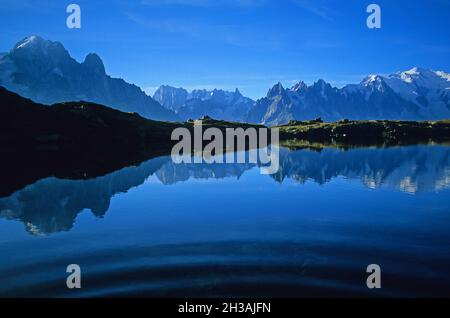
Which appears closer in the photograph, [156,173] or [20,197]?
[20,197]

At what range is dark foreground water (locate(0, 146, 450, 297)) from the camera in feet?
84.2

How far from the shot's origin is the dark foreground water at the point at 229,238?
2567 centimetres

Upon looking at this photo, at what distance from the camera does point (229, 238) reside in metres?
36.2

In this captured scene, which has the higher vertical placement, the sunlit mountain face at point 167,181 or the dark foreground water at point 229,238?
the sunlit mountain face at point 167,181

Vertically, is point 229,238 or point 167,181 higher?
point 167,181

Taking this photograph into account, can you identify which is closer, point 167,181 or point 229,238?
point 229,238

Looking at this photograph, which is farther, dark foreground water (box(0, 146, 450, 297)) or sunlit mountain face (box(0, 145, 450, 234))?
sunlit mountain face (box(0, 145, 450, 234))

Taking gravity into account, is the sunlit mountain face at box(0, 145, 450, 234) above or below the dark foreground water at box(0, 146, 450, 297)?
above
